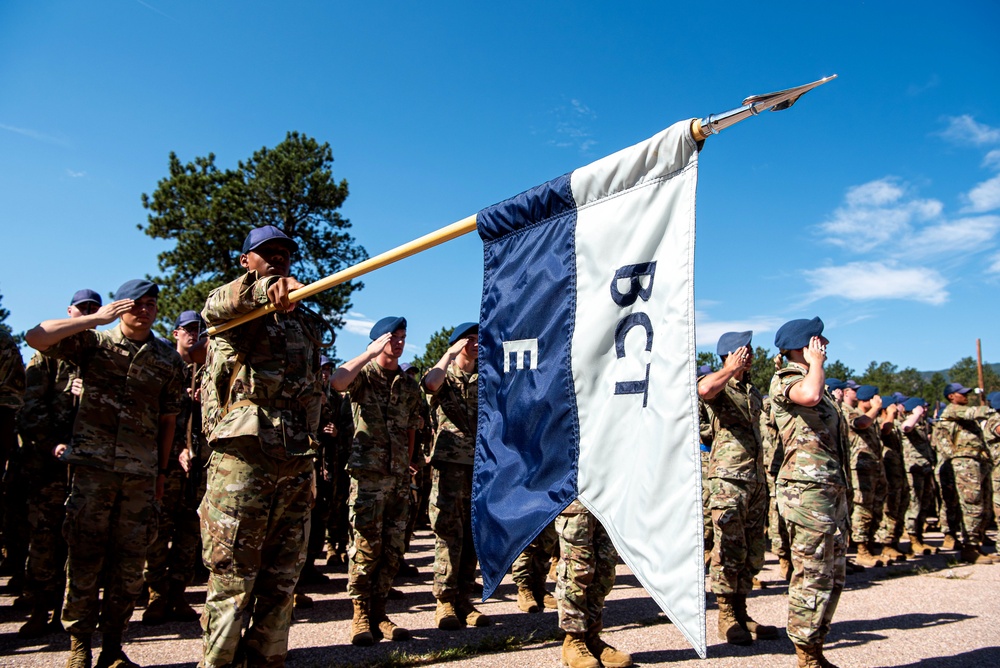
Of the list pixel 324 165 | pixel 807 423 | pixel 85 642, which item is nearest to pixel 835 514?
pixel 807 423

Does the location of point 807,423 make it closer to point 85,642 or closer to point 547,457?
point 547,457

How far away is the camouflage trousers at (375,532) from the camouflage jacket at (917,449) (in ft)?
32.4

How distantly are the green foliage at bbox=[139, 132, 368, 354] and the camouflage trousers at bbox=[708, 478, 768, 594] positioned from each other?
73.8ft

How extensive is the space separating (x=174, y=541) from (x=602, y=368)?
17.5ft

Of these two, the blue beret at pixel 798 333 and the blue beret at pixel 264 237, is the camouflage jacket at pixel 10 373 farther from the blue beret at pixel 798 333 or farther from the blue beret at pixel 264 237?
the blue beret at pixel 798 333

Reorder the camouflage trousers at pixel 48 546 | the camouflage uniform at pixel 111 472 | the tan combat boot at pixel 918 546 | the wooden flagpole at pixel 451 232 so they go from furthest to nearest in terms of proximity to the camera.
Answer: the tan combat boot at pixel 918 546, the camouflage trousers at pixel 48 546, the camouflage uniform at pixel 111 472, the wooden flagpole at pixel 451 232

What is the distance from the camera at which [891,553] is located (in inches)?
390

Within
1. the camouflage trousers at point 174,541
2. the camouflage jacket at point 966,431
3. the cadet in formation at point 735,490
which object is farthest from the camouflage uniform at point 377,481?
the camouflage jacket at point 966,431

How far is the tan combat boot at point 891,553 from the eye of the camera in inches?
389

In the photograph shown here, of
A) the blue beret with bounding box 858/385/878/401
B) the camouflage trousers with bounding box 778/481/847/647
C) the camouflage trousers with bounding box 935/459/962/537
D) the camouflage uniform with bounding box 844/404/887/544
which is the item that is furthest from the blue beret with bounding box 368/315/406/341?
the camouflage trousers with bounding box 935/459/962/537

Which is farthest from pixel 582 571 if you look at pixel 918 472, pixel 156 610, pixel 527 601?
pixel 918 472

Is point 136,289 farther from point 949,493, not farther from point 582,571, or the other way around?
point 949,493

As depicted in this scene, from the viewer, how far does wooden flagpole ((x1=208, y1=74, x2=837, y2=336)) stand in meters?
2.30

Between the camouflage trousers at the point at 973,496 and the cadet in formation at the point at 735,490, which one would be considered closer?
the cadet in formation at the point at 735,490
